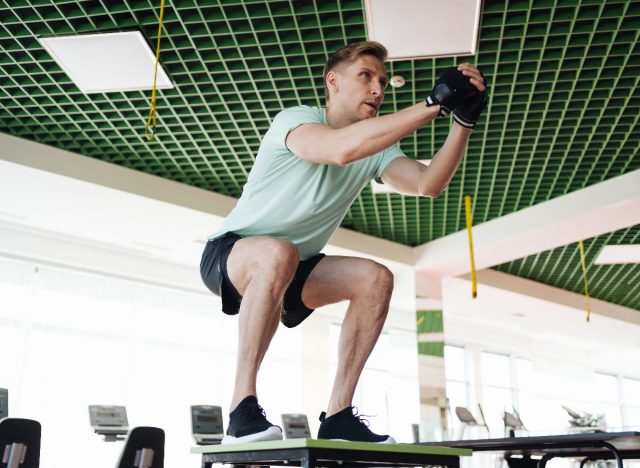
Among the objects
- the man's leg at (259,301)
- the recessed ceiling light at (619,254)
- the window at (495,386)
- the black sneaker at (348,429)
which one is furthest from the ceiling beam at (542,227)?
the window at (495,386)

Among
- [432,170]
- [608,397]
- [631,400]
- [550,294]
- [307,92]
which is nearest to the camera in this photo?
[432,170]

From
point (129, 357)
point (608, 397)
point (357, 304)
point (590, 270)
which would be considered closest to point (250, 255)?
point (357, 304)

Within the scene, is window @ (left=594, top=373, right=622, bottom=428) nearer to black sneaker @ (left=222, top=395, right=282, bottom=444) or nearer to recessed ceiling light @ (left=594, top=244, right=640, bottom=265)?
recessed ceiling light @ (left=594, top=244, right=640, bottom=265)

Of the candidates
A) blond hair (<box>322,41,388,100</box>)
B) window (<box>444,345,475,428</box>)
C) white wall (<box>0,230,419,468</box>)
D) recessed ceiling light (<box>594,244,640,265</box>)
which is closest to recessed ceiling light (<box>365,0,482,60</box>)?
blond hair (<box>322,41,388,100</box>)

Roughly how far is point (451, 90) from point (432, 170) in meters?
0.31

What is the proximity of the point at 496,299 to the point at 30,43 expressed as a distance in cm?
620

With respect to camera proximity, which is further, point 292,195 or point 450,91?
point 292,195

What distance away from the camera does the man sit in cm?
168

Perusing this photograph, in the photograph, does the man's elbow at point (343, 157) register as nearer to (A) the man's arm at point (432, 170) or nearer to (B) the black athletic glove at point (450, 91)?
(B) the black athletic glove at point (450, 91)

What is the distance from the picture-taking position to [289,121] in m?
1.86

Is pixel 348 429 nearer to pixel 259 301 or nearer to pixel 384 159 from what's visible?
pixel 259 301

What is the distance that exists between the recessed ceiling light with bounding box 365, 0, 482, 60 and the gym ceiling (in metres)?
0.07

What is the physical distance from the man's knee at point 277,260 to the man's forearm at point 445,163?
47 centimetres

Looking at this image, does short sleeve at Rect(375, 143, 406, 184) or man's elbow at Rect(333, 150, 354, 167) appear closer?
man's elbow at Rect(333, 150, 354, 167)
